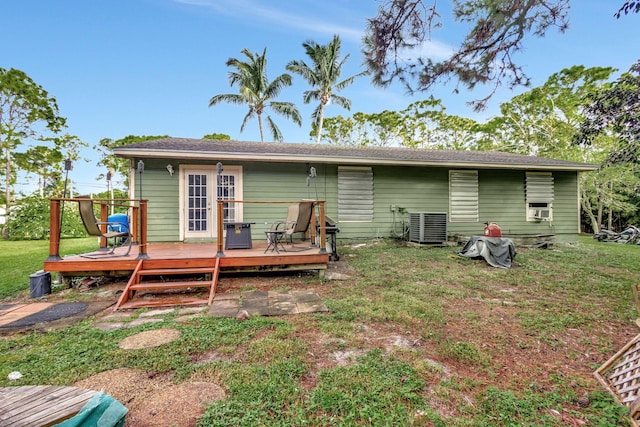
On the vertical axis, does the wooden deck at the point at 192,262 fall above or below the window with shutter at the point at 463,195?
below

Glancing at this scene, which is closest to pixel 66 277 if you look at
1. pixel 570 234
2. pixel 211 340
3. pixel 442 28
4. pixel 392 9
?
pixel 211 340

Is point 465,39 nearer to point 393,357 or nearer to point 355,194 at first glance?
point 355,194

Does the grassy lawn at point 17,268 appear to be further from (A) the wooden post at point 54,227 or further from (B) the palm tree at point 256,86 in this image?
(B) the palm tree at point 256,86

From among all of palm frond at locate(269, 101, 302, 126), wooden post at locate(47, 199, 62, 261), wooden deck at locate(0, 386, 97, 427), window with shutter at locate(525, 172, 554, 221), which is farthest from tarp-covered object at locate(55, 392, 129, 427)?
palm frond at locate(269, 101, 302, 126)

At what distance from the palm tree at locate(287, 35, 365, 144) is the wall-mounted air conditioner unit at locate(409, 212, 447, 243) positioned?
11.8 m

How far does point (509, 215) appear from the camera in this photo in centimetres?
842

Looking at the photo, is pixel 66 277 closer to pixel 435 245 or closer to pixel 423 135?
pixel 435 245

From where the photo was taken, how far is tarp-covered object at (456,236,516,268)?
5.62m

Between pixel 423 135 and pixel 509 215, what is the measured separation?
1561cm

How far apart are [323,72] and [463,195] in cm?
1172

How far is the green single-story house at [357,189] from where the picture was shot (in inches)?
256

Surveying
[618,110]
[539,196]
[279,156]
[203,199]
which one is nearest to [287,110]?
[279,156]

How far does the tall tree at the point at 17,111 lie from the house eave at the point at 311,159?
11.1 metres

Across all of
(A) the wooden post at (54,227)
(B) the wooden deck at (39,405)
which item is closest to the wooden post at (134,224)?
(A) the wooden post at (54,227)
